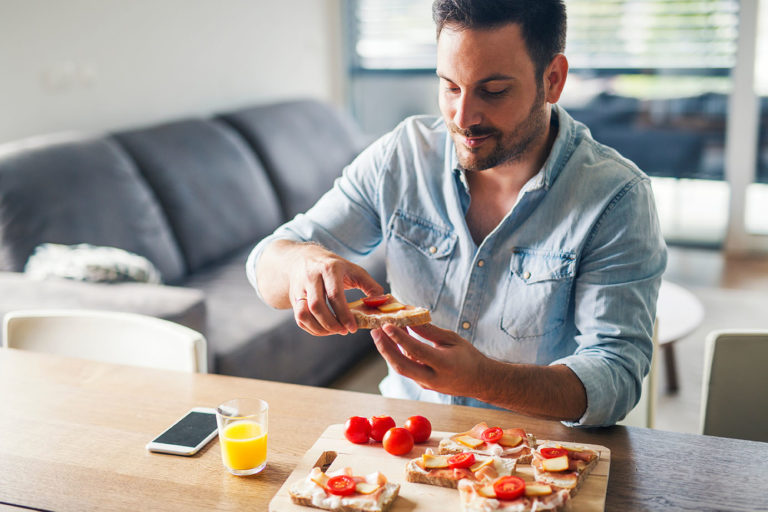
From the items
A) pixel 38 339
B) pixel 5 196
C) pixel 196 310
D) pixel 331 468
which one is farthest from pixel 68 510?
pixel 5 196

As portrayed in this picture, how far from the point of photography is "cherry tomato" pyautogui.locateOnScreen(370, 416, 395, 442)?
114 cm

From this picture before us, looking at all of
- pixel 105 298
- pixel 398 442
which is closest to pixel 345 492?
pixel 398 442

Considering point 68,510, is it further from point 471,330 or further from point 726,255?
point 726,255

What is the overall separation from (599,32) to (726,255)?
1457 mm

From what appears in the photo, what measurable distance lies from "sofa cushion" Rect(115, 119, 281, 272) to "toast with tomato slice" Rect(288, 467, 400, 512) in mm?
2146

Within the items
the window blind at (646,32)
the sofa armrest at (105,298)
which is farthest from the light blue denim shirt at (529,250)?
the window blind at (646,32)

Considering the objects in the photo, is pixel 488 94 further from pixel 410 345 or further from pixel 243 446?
pixel 243 446

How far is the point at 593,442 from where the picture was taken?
1.16m

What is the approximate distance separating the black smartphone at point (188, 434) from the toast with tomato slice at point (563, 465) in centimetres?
49

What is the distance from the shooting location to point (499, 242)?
1442mm

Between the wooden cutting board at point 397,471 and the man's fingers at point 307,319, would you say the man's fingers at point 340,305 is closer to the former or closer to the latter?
the man's fingers at point 307,319

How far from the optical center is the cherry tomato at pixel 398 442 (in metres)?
1.10

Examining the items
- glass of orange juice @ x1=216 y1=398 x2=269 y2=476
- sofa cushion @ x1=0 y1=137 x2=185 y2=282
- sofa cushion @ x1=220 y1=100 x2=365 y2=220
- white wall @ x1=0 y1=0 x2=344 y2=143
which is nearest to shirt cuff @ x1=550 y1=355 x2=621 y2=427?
glass of orange juice @ x1=216 y1=398 x2=269 y2=476

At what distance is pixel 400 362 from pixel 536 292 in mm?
390
